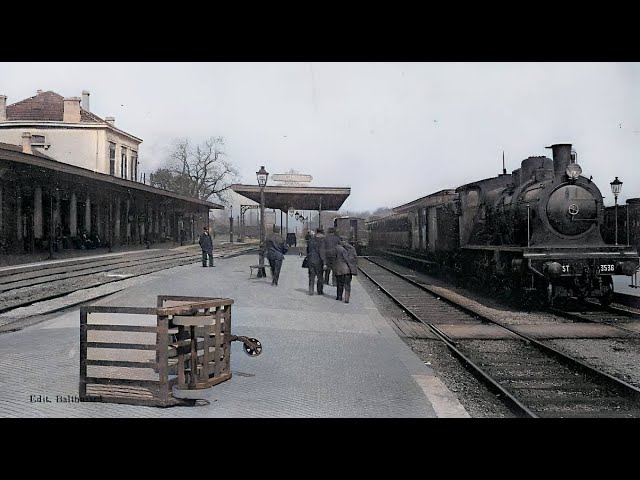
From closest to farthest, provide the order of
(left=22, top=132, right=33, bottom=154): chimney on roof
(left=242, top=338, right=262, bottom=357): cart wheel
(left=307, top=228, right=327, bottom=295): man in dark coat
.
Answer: (left=242, top=338, right=262, bottom=357): cart wheel < (left=22, top=132, right=33, bottom=154): chimney on roof < (left=307, top=228, right=327, bottom=295): man in dark coat

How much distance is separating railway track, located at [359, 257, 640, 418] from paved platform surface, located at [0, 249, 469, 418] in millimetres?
730

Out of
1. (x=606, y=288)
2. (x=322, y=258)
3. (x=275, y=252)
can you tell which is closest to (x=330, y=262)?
(x=322, y=258)

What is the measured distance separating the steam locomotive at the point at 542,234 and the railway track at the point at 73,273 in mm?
5462

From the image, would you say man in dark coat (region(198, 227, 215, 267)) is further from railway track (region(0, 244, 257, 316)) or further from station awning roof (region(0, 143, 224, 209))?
station awning roof (region(0, 143, 224, 209))

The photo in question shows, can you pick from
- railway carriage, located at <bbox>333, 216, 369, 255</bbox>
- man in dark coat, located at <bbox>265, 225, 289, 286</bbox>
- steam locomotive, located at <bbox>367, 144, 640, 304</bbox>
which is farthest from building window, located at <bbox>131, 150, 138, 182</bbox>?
railway carriage, located at <bbox>333, 216, 369, 255</bbox>

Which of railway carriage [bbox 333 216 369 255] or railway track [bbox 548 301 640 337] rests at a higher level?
railway carriage [bbox 333 216 369 255]

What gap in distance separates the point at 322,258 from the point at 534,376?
146 inches

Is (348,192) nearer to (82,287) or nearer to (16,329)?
(82,287)

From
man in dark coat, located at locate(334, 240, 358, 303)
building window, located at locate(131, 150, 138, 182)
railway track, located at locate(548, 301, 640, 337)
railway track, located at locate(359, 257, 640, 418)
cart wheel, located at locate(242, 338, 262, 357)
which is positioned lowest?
railway track, located at locate(359, 257, 640, 418)

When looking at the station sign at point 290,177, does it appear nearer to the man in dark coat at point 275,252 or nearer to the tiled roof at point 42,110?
the man in dark coat at point 275,252

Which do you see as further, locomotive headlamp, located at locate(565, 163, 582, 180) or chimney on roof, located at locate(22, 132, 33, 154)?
locomotive headlamp, located at locate(565, 163, 582, 180)

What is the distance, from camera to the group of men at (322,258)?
746 centimetres

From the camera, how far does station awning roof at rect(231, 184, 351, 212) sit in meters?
6.92
